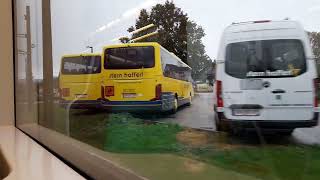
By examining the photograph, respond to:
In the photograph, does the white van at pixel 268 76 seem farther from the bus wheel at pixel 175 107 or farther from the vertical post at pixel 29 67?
the vertical post at pixel 29 67

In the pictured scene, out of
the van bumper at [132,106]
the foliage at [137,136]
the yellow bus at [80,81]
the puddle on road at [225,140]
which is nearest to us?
the puddle on road at [225,140]

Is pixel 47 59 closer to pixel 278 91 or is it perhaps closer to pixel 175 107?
pixel 175 107

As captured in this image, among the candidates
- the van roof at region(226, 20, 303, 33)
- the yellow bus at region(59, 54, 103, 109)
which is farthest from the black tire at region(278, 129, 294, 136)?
the yellow bus at region(59, 54, 103, 109)

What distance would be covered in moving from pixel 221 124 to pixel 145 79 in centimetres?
52

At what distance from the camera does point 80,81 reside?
2303 millimetres

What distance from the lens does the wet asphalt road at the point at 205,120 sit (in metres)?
0.81

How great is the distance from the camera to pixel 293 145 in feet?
2.83

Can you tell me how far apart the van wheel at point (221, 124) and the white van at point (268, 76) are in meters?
0.03

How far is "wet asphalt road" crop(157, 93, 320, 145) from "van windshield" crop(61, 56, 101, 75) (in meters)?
0.62

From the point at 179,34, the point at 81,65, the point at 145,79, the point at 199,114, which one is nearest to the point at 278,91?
the point at 199,114

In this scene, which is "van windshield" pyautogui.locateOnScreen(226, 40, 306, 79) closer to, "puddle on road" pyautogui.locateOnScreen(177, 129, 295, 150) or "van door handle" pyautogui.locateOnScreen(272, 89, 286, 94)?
"van door handle" pyautogui.locateOnScreen(272, 89, 286, 94)

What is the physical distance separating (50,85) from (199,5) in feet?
6.74

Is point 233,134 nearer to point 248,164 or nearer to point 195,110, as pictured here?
point 248,164

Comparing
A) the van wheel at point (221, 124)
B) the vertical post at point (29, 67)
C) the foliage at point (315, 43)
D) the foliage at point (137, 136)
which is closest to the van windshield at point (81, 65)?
the foliage at point (137, 136)
